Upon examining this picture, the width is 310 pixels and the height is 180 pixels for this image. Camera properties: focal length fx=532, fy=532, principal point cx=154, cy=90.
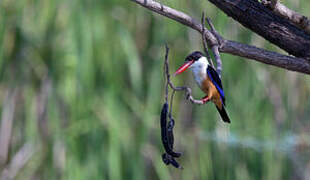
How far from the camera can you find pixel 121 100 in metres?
4.19

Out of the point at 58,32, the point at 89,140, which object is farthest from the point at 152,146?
the point at 58,32

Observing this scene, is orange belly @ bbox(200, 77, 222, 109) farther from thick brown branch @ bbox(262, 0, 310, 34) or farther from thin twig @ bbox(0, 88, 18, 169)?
thin twig @ bbox(0, 88, 18, 169)

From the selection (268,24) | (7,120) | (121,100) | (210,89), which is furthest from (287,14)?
(7,120)

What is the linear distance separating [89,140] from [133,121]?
44 centimetres

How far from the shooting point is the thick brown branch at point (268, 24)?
187cm

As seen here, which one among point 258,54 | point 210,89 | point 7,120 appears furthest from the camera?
point 7,120

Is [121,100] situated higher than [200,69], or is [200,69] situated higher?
[200,69]

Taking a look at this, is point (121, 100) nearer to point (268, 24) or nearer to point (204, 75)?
point (204, 75)

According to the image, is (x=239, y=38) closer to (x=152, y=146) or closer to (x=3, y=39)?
(x=152, y=146)

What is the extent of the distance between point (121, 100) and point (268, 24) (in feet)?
7.88

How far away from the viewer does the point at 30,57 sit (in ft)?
13.8

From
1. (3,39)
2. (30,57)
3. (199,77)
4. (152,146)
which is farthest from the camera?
(152,146)

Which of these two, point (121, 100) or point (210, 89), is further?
point (121, 100)

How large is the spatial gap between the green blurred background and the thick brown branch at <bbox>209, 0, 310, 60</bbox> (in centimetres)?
177
